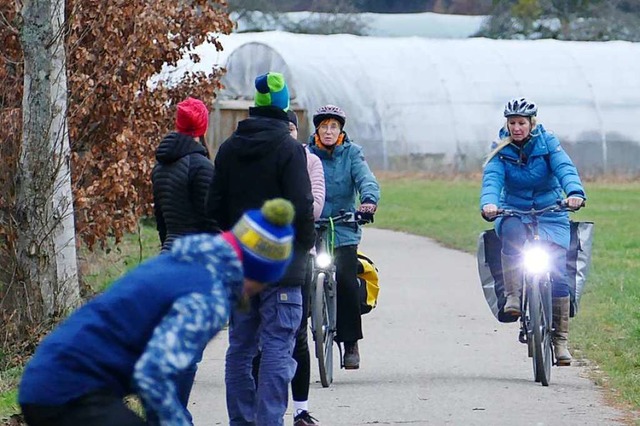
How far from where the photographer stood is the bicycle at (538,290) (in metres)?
9.43

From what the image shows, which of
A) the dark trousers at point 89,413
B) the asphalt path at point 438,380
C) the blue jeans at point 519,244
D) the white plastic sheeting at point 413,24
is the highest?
the white plastic sheeting at point 413,24

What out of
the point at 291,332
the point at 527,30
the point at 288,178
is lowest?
the point at 291,332

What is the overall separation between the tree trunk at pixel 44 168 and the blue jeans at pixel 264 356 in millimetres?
2994

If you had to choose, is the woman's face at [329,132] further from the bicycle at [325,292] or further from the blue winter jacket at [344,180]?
the bicycle at [325,292]

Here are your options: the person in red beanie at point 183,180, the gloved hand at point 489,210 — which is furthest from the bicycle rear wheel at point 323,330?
the person in red beanie at point 183,180

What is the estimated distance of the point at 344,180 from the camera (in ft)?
31.6

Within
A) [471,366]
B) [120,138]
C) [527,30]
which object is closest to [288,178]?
[471,366]

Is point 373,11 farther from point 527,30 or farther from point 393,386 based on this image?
point 393,386

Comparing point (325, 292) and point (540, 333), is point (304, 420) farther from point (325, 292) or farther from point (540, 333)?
point (540, 333)

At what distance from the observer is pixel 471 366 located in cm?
1030

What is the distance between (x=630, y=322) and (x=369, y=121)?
21.5 meters

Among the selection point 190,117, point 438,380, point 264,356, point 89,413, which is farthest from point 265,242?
point 438,380

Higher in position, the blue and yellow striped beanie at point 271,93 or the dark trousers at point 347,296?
the blue and yellow striped beanie at point 271,93

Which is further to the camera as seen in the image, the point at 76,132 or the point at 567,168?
the point at 76,132
